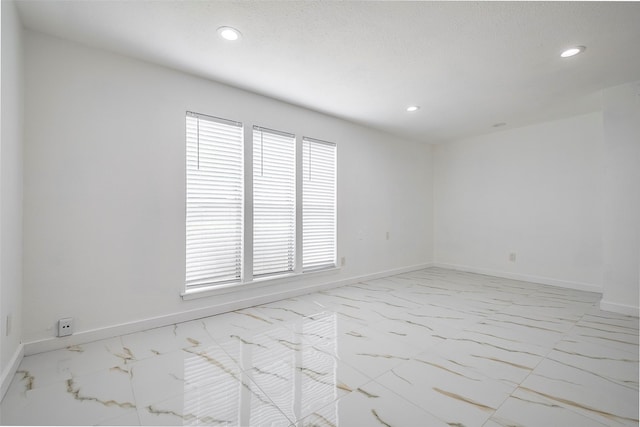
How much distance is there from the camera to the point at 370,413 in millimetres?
1519

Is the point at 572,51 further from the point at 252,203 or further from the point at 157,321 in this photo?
the point at 157,321

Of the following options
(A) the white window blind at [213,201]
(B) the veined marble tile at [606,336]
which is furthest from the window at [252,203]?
(B) the veined marble tile at [606,336]

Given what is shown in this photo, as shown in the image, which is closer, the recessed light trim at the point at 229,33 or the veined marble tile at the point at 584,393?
the veined marble tile at the point at 584,393

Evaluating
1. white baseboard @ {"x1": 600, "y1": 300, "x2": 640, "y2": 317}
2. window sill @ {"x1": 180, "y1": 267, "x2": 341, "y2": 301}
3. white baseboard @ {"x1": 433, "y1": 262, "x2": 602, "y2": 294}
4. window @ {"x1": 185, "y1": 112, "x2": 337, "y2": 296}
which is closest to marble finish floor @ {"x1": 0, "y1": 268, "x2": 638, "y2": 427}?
white baseboard @ {"x1": 600, "y1": 300, "x2": 640, "y2": 317}

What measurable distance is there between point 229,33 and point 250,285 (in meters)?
2.58

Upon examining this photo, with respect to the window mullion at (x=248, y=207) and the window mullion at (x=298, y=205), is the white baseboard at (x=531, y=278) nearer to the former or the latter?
the window mullion at (x=298, y=205)

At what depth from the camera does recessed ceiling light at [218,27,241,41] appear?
7.10ft

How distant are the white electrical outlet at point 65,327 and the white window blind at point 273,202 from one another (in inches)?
66.3

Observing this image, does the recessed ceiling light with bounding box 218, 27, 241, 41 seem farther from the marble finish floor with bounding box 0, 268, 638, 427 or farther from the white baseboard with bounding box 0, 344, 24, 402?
the white baseboard with bounding box 0, 344, 24, 402

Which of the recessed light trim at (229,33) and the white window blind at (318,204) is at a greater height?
the recessed light trim at (229,33)

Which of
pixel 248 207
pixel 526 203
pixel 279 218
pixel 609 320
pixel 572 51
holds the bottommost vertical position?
pixel 609 320

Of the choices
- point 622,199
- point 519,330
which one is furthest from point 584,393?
point 622,199

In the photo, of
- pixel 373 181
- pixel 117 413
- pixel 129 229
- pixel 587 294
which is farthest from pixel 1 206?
pixel 587 294

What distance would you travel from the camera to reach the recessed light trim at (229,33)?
216 cm
